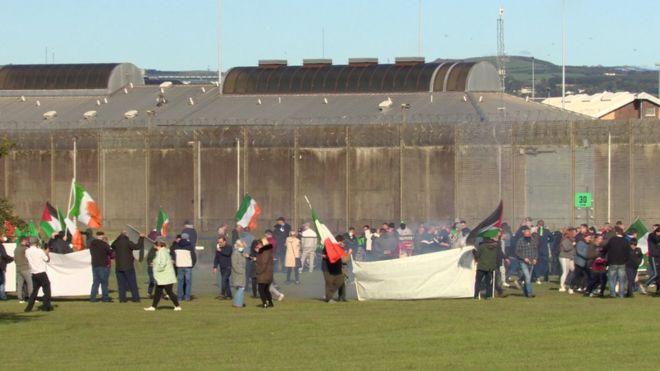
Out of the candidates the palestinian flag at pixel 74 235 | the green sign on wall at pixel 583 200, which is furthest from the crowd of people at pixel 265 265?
the green sign on wall at pixel 583 200

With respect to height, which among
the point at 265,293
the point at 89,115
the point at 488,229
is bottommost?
the point at 265,293

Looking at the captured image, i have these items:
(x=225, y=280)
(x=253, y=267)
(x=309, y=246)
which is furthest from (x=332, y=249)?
(x=309, y=246)

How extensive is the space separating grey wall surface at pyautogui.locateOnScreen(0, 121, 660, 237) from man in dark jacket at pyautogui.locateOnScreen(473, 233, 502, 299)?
25.8m

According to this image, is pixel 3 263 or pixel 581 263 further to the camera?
pixel 3 263

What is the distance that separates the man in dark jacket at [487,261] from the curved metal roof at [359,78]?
131ft

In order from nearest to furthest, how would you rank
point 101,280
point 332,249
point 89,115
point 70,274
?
1. point 332,249
2. point 101,280
3. point 70,274
4. point 89,115

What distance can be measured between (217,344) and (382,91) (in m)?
50.8

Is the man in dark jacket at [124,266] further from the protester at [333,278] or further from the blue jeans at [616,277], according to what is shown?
the blue jeans at [616,277]

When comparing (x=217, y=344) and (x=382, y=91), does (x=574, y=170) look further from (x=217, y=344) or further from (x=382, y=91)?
(x=217, y=344)

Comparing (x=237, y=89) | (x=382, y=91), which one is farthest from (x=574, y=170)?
(x=237, y=89)

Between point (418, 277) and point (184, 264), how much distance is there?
17.0 feet

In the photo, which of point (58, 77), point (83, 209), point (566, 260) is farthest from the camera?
point (58, 77)

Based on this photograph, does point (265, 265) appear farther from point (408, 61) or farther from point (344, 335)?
point (408, 61)

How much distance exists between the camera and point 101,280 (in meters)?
33.8
